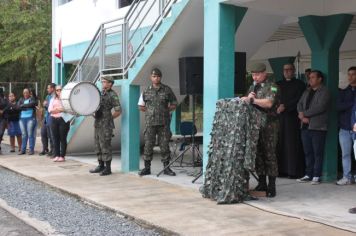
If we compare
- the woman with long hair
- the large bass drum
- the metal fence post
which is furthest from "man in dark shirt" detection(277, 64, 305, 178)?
the woman with long hair

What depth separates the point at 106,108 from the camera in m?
9.19

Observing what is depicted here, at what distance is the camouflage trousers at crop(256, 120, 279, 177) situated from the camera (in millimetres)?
6828

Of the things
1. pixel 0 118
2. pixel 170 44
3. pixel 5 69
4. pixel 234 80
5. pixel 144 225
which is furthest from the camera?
pixel 5 69

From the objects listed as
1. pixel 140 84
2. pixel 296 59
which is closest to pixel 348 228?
pixel 140 84

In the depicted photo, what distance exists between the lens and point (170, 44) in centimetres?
875

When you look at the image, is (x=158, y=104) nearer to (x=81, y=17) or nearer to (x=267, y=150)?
(x=267, y=150)

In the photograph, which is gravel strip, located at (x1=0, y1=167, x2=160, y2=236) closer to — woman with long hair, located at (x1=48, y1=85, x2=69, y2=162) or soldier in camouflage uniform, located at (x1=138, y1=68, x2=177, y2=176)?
soldier in camouflage uniform, located at (x1=138, y1=68, x2=177, y2=176)

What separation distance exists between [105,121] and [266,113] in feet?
11.0

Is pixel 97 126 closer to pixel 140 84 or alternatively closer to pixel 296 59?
pixel 140 84

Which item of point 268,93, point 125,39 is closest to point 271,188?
point 268,93

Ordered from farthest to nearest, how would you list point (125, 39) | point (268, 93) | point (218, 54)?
point (125, 39)
point (218, 54)
point (268, 93)

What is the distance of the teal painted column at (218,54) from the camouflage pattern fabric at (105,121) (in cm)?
230

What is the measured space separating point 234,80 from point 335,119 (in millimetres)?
1777

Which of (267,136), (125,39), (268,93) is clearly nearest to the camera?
(268,93)
